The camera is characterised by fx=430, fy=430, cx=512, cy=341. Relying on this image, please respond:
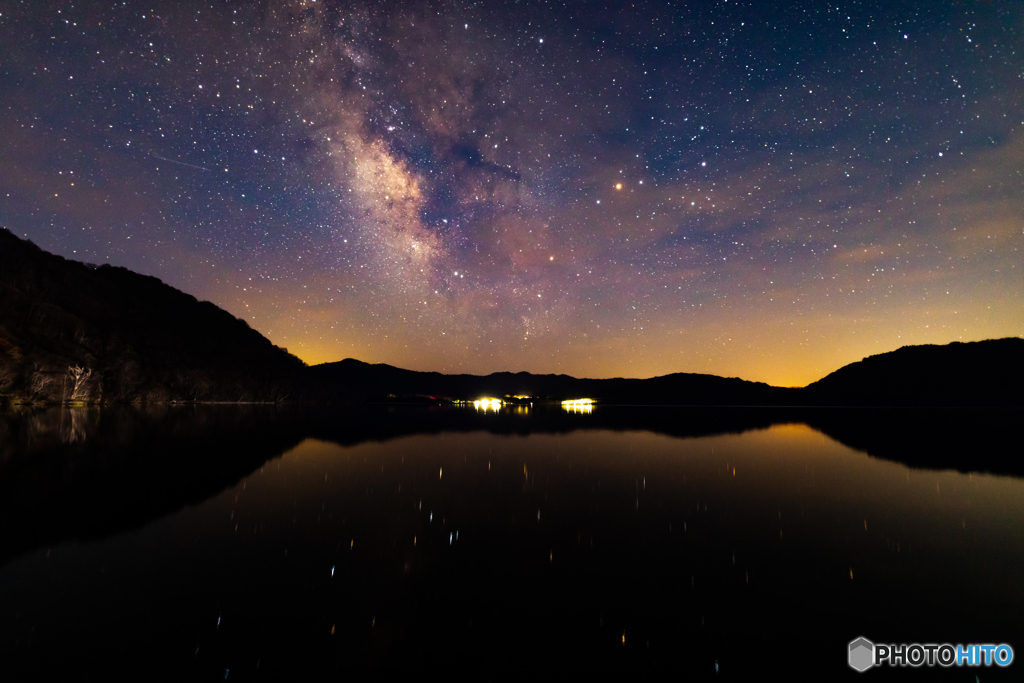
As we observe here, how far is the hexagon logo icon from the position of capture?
531 centimetres

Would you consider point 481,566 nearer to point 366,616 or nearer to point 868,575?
point 366,616

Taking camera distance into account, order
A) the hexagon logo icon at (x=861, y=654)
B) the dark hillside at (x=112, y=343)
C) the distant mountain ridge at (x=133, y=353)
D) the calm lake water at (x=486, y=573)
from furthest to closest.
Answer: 1. the distant mountain ridge at (x=133, y=353)
2. the dark hillside at (x=112, y=343)
3. the hexagon logo icon at (x=861, y=654)
4. the calm lake water at (x=486, y=573)

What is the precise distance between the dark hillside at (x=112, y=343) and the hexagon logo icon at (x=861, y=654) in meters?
96.2

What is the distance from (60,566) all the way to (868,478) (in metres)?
24.4

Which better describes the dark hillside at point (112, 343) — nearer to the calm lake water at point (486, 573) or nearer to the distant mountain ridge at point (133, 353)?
the distant mountain ridge at point (133, 353)

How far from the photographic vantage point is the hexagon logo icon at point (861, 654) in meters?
5.31

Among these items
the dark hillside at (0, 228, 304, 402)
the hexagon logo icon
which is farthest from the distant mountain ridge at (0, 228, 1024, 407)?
the hexagon logo icon

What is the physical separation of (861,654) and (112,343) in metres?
135

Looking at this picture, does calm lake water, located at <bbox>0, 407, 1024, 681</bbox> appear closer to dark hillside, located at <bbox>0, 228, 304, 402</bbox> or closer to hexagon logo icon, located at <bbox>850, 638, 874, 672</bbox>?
hexagon logo icon, located at <bbox>850, 638, 874, 672</bbox>

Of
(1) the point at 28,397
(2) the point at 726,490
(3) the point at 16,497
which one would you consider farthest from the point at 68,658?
(1) the point at 28,397

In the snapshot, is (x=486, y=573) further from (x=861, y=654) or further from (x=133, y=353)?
(x=133, y=353)

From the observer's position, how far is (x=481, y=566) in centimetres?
796

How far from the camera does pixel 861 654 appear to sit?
557cm

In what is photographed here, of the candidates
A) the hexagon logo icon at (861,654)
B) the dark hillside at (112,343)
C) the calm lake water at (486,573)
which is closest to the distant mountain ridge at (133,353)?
the dark hillside at (112,343)
